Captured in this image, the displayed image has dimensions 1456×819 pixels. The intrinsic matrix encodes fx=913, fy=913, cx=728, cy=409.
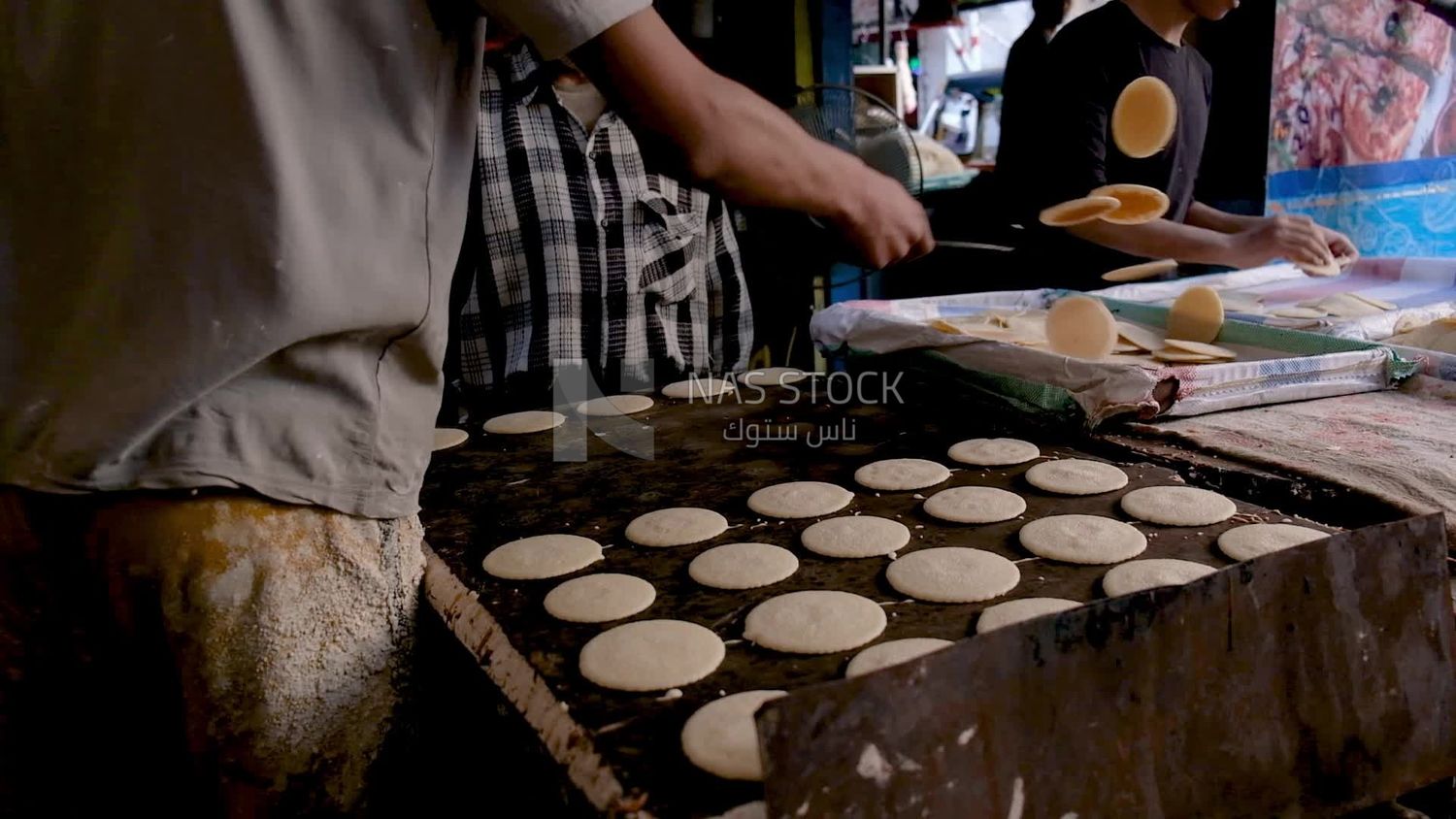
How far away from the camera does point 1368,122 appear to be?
4012mm

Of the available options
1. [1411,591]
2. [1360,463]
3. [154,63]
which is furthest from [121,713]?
[1360,463]

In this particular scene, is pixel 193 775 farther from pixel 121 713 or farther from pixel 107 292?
pixel 107 292

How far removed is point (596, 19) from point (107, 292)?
666 millimetres

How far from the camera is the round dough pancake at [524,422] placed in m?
2.27

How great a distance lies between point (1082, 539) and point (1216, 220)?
2640 mm

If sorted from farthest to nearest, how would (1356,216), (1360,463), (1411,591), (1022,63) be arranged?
1. (1356,216)
2. (1022,63)
3. (1360,463)
4. (1411,591)

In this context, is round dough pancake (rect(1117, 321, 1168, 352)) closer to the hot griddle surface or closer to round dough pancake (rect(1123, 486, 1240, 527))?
the hot griddle surface

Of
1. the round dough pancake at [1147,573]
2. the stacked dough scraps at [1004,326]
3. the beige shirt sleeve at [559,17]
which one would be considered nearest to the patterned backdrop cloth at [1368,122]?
the stacked dough scraps at [1004,326]

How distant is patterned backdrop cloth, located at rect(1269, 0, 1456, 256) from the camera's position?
12.4 feet

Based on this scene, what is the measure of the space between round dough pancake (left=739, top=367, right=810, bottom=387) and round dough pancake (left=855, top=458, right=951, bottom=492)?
78 cm

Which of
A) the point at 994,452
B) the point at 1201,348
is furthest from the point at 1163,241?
the point at 994,452

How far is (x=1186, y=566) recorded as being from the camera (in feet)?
4.44

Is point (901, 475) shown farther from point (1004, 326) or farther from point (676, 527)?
point (1004, 326)

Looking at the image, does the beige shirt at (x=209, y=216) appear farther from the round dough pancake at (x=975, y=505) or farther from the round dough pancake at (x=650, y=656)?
the round dough pancake at (x=975, y=505)
